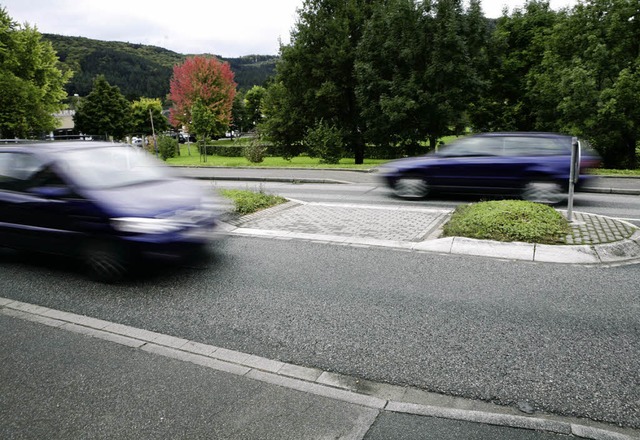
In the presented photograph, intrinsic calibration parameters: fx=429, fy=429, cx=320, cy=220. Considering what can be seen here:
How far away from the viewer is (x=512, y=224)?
6.76 meters

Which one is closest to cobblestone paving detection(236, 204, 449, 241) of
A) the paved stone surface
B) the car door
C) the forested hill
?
the paved stone surface

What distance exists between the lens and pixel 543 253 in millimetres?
5934

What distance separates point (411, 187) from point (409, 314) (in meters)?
7.11

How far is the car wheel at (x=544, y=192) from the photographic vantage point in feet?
31.3

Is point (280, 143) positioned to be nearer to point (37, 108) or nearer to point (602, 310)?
point (37, 108)

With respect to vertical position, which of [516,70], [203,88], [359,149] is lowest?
[359,149]

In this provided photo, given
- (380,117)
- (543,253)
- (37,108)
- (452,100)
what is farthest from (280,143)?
(543,253)

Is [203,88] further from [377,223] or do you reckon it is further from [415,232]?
[415,232]

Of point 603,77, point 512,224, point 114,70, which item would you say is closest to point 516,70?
point 603,77

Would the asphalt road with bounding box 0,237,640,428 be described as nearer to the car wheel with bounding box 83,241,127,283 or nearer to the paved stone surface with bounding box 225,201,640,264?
the car wheel with bounding box 83,241,127,283

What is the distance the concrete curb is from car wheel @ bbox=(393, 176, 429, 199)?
8.17m

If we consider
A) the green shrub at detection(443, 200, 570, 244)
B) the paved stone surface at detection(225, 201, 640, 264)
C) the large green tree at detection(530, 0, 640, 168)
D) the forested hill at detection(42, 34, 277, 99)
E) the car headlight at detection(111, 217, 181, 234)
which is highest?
the forested hill at detection(42, 34, 277, 99)

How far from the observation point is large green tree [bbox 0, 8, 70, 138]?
32.8m

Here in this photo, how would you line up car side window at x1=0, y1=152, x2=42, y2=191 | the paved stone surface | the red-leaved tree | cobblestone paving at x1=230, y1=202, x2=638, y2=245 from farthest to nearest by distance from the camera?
the red-leaved tree → cobblestone paving at x1=230, y1=202, x2=638, y2=245 → the paved stone surface → car side window at x1=0, y1=152, x2=42, y2=191
